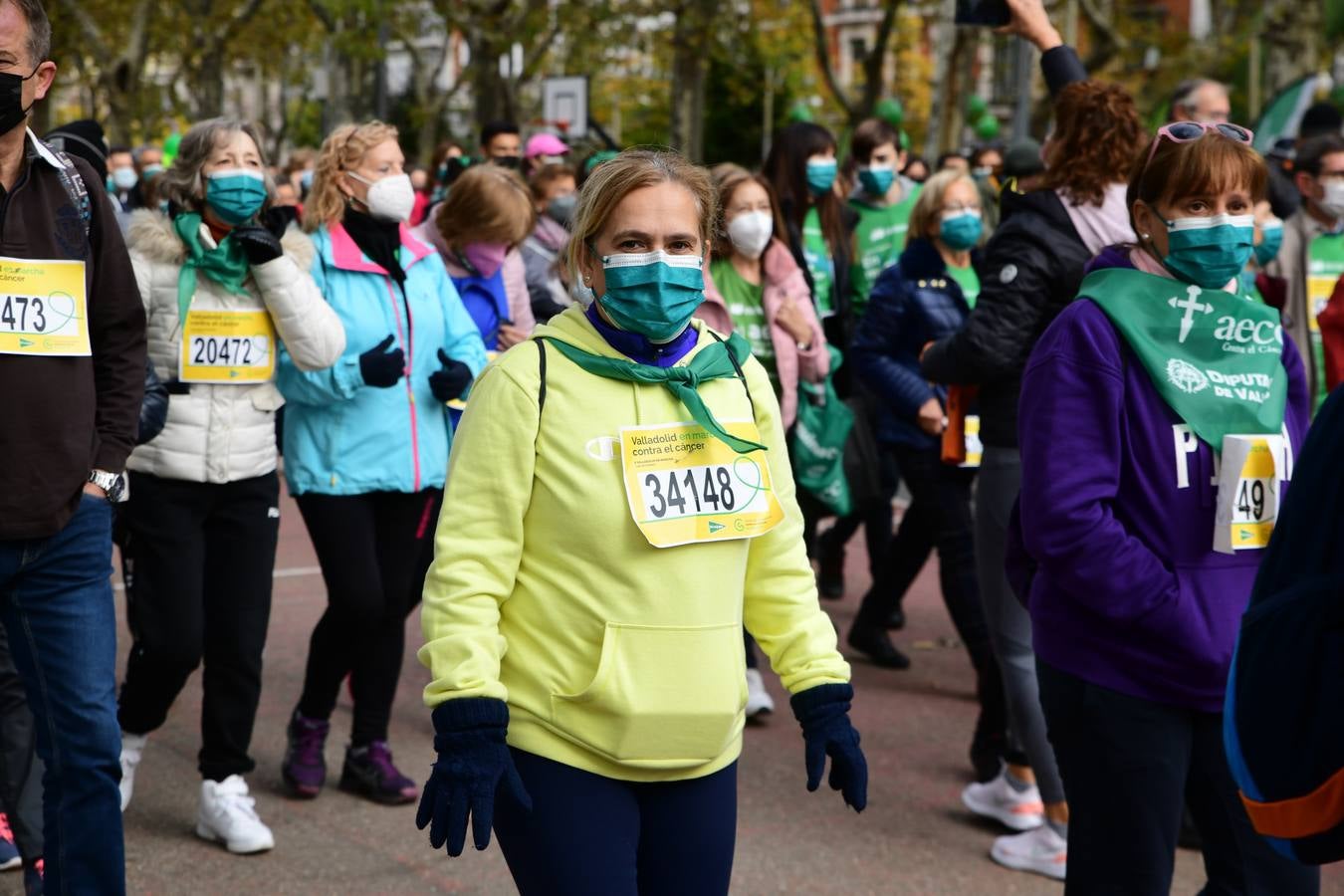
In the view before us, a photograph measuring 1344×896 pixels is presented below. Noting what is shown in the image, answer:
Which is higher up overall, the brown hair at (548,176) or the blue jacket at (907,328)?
the brown hair at (548,176)

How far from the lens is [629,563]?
2.91 metres

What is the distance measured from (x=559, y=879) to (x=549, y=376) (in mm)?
841

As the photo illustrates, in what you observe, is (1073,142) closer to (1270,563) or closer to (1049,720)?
(1049,720)

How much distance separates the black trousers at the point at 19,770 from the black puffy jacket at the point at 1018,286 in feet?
8.66

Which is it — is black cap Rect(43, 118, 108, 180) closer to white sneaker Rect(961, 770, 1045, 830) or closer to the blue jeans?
the blue jeans

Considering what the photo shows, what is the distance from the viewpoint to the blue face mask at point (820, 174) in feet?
24.4

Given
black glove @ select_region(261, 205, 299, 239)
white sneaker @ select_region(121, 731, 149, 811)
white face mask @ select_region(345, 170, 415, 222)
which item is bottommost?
white sneaker @ select_region(121, 731, 149, 811)

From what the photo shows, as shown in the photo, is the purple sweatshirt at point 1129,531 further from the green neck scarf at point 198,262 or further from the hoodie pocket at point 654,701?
the green neck scarf at point 198,262

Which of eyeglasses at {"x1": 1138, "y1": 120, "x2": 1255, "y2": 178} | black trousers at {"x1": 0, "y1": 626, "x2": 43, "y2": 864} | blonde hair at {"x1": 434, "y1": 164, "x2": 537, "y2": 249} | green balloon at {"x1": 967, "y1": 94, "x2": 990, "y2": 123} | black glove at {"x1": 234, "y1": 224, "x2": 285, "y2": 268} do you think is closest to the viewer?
eyeglasses at {"x1": 1138, "y1": 120, "x2": 1255, "y2": 178}

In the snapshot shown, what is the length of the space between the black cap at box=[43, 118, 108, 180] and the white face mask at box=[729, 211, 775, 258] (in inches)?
86.1

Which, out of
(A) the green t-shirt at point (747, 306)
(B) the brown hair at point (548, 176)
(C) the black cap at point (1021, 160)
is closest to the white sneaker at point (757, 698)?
(A) the green t-shirt at point (747, 306)

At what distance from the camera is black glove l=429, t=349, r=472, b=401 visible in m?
5.39

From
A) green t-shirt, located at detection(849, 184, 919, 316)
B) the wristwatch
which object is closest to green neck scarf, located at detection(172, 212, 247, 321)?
the wristwatch

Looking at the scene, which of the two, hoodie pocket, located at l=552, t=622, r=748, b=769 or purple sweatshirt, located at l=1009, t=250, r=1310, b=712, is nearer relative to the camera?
Result: hoodie pocket, located at l=552, t=622, r=748, b=769
